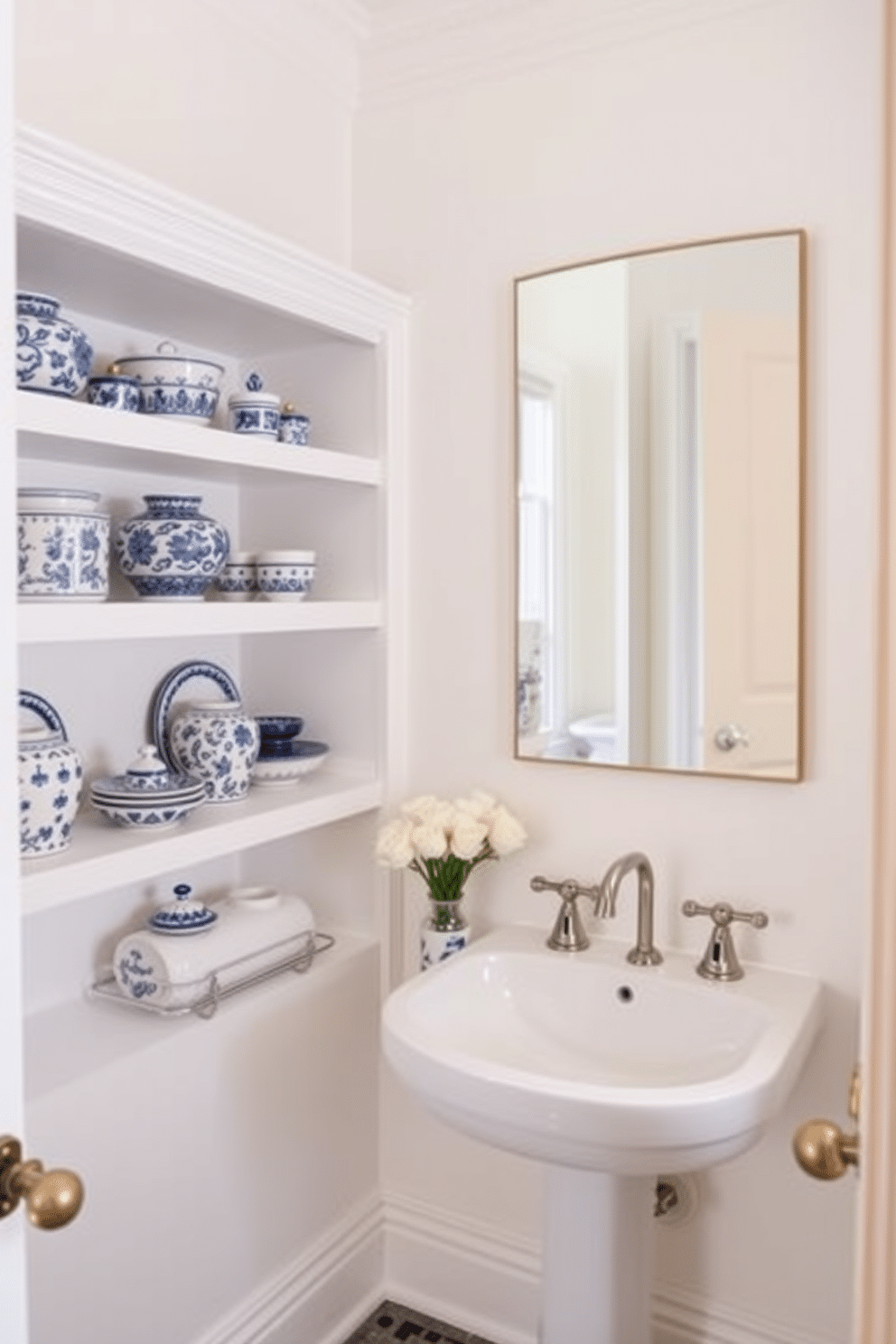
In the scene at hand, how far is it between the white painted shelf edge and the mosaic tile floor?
2.26 ft

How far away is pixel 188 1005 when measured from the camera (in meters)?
1.67

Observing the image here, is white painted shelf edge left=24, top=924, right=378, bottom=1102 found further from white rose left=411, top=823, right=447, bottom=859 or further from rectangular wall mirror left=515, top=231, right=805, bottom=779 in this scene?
rectangular wall mirror left=515, top=231, right=805, bottom=779

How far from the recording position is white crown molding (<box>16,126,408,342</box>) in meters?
1.31

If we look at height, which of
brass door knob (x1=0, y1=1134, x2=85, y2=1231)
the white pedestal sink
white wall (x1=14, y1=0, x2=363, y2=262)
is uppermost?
white wall (x1=14, y1=0, x2=363, y2=262)

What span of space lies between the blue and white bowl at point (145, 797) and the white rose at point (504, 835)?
20.8 inches

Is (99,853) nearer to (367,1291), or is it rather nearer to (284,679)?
(284,679)

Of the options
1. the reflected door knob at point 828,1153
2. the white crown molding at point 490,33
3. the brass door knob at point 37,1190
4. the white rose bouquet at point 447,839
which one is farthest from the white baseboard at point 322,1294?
the white crown molding at point 490,33

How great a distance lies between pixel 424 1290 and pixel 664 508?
1.59 m

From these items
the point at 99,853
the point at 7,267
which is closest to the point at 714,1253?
the point at 99,853

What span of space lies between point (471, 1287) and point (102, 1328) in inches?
31.1

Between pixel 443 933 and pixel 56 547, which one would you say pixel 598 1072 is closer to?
pixel 443 933

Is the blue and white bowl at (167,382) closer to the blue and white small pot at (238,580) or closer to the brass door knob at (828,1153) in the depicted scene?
the blue and white small pot at (238,580)

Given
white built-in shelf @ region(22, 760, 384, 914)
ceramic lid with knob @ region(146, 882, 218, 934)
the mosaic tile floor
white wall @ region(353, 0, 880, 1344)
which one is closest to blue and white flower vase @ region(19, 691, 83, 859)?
white built-in shelf @ region(22, 760, 384, 914)

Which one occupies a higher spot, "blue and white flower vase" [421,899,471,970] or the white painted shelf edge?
"blue and white flower vase" [421,899,471,970]
